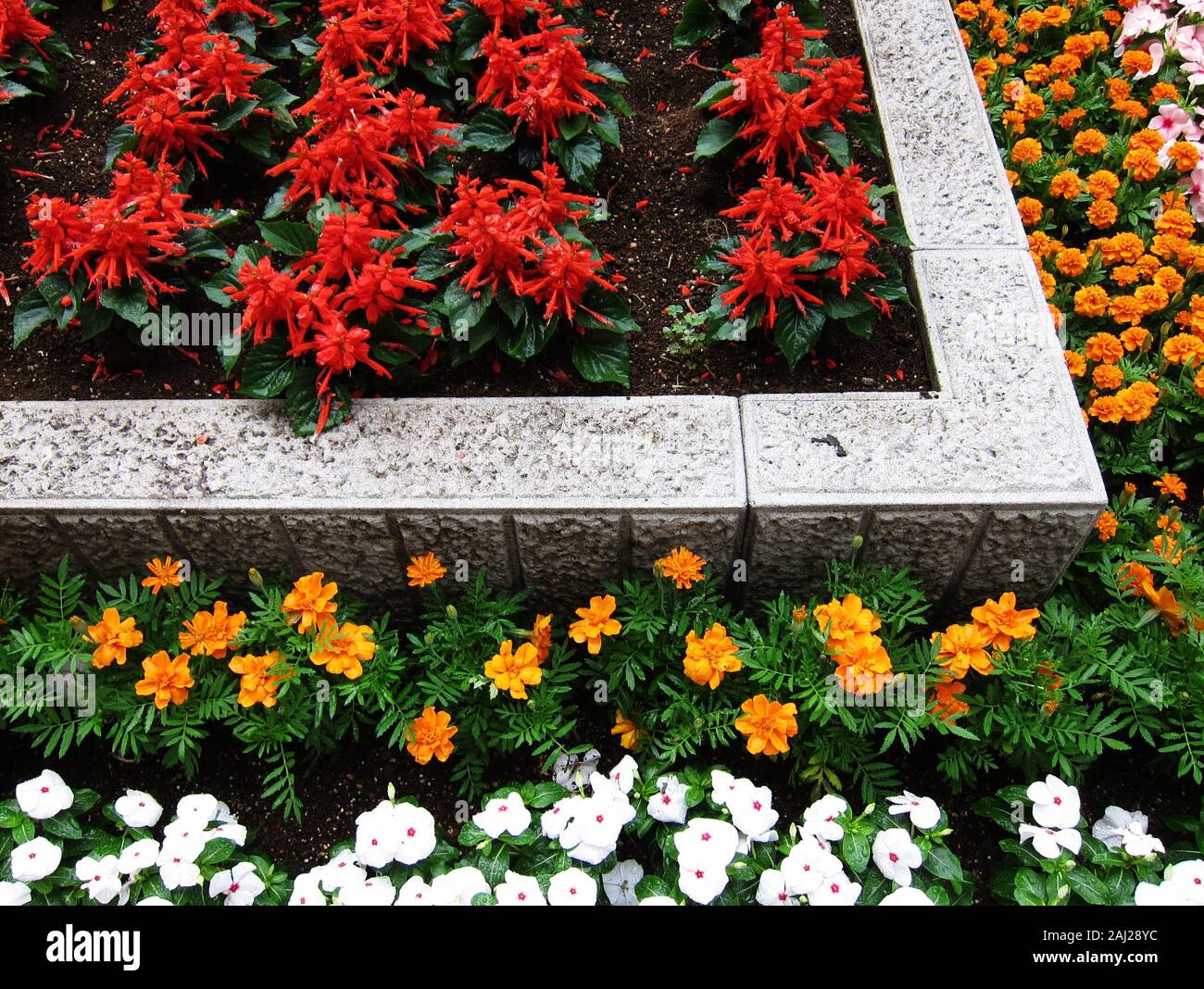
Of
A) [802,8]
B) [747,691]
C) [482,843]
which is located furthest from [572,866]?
[802,8]

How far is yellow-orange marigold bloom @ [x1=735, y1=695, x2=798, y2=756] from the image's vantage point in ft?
7.00

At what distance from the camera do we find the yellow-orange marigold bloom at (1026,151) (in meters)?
3.06

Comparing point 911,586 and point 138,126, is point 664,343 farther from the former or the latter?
point 138,126

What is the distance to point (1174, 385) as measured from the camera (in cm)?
273

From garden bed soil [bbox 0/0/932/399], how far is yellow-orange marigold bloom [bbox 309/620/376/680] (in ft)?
2.07

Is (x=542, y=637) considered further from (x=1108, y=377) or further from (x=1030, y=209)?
(x=1030, y=209)

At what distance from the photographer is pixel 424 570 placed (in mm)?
2324

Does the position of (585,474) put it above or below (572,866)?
above

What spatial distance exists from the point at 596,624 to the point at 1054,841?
104 centimetres

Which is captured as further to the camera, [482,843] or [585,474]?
[585,474]

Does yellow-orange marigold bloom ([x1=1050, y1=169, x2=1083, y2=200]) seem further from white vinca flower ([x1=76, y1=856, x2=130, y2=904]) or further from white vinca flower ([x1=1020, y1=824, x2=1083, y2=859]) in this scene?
white vinca flower ([x1=76, y1=856, x2=130, y2=904])

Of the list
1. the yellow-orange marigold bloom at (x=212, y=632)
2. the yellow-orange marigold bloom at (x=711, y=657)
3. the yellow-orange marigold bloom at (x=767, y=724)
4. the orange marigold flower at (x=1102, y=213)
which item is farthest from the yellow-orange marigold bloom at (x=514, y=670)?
the orange marigold flower at (x=1102, y=213)

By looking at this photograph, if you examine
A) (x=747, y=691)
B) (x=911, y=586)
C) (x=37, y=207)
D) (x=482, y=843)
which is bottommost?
(x=482, y=843)
